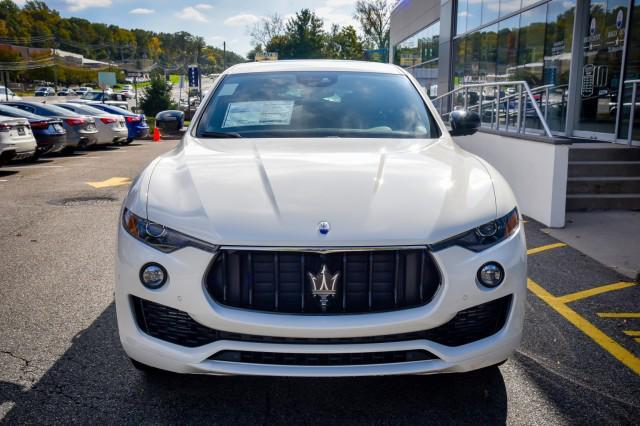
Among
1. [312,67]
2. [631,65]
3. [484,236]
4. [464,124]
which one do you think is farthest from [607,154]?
[484,236]

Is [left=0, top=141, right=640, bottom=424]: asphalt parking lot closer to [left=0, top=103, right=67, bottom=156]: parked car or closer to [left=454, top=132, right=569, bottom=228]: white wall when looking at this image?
[left=454, top=132, right=569, bottom=228]: white wall

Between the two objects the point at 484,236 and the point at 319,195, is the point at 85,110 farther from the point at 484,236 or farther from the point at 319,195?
the point at 484,236

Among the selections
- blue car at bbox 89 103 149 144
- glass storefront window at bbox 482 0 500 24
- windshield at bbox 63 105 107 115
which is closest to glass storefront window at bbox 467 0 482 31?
glass storefront window at bbox 482 0 500 24

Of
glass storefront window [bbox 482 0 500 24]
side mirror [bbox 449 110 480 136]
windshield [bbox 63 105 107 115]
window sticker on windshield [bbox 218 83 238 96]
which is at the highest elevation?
glass storefront window [bbox 482 0 500 24]

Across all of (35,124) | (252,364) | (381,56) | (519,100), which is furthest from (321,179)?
(381,56)

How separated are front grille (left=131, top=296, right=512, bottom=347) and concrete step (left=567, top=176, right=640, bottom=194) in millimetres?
6485

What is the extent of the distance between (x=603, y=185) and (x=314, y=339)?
7346 millimetres

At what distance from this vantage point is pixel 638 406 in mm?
2928

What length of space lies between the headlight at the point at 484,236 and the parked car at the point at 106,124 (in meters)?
18.7

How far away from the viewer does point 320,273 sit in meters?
2.44

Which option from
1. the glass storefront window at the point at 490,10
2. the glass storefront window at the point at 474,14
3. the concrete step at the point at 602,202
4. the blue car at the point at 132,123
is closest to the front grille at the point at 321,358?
the concrete step at the point at 602,202

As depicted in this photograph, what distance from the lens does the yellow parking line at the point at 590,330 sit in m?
3.52

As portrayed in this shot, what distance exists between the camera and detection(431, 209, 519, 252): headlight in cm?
251

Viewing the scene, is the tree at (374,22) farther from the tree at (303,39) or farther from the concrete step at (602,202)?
Answer: the concrete step at (602,202)
